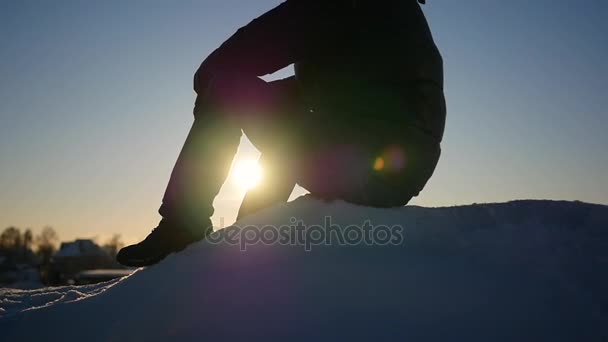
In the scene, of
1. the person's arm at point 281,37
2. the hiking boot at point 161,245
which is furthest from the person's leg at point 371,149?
the hiking boot at point 161,245

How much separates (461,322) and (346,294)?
317mm

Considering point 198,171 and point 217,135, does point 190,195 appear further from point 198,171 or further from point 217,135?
point 217,135

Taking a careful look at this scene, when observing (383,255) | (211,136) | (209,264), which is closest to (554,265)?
(383,255)

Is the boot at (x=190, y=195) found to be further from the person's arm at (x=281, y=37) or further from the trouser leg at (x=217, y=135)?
the person's arm at (x=281, y=37)

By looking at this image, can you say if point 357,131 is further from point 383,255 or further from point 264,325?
point 264,325

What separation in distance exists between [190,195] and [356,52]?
37.6 inches

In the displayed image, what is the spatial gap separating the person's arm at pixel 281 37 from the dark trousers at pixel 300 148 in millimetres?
72

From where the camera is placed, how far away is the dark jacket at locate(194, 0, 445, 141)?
1719mm

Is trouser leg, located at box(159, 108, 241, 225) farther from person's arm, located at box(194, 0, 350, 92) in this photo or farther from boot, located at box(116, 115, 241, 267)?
person's arm, located at box(194, 0, 350, 92)

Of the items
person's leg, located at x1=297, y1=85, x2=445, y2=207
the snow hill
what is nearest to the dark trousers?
person's leg, located at x1=297, y1=85, x2=445, y2=207

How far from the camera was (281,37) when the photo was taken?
5.73 feet

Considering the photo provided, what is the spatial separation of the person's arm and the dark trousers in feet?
0.24

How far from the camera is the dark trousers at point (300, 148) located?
1737 mm

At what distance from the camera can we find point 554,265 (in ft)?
4.19
